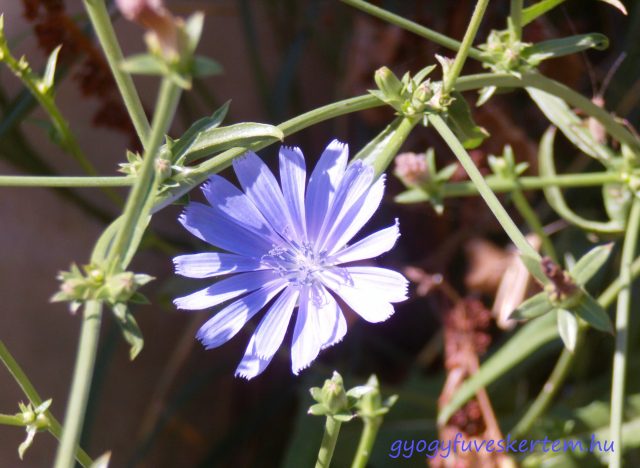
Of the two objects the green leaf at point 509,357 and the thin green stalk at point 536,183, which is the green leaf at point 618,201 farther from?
Answer: the green leaf at point 509,357

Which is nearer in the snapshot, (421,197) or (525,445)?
(421,197)

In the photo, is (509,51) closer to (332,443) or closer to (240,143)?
(240,143)

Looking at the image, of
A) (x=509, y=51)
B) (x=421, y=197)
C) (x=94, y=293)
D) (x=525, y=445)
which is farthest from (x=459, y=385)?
(x=94, y=293)

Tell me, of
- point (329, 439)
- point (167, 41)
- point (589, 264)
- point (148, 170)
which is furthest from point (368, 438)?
point (167, 41)

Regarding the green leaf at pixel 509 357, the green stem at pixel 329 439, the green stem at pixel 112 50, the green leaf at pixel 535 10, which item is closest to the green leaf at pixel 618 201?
the green leaf at pixel 509 357

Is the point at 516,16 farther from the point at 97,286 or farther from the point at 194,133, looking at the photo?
the point at 97,286
